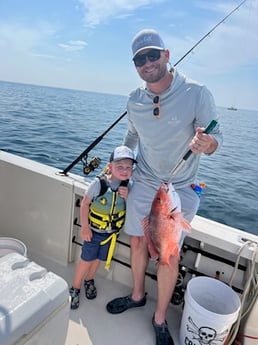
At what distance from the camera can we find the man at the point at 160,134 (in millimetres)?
1650

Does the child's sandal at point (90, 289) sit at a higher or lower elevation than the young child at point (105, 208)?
lower

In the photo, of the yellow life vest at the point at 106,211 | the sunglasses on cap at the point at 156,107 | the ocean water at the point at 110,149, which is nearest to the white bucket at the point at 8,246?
the yellow life vest at the point at 106,211

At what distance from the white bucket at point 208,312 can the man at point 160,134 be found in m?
0.14

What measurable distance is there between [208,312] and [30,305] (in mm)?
1017

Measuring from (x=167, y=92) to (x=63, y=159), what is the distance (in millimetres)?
4722

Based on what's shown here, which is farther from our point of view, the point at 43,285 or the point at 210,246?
the point at 210,246

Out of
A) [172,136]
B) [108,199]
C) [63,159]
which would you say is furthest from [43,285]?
[63,159]

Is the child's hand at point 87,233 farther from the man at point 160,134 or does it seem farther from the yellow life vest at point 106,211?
the man at point 160,134

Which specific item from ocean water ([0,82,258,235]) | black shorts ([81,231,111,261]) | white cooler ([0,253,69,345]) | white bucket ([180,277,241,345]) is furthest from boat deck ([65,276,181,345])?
ocean water ([0,82,258,235])

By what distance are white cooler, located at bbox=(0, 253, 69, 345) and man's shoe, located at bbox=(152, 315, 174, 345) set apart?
3.06 feet

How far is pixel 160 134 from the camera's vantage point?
1.74 m

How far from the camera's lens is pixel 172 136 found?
1.71 meters

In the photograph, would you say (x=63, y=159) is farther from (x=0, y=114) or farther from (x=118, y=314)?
(x=0, y=114)

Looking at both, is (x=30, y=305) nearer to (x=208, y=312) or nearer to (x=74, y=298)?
(x=208, y=312)
